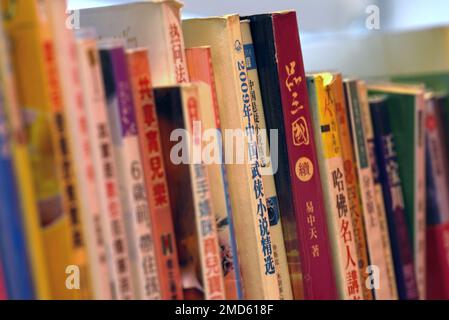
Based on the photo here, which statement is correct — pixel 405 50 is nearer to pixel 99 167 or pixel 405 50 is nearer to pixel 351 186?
pixel 351 186

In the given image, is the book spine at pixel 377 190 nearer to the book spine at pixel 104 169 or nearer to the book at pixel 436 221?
the book at pixel 436 221

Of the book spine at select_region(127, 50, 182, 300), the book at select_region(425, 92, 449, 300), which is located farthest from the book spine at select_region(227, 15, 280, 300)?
the book at select_region(425, 92, 449, 300)

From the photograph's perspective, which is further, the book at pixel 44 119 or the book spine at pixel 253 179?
the book spine at pixel 253 179

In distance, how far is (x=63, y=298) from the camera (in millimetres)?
635

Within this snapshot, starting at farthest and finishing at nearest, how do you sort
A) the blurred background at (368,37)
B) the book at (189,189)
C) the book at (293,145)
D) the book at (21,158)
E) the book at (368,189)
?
the blurred background at (368,37)
the book at (368,189)
the book at (293,145)
the book at (189,189)
the book at (21,158)

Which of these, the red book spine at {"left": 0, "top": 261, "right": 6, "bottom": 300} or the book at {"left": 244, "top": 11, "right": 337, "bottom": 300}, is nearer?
the red book spine at {"left": 0, "top": 261, "right": 6, "bottom": 300}

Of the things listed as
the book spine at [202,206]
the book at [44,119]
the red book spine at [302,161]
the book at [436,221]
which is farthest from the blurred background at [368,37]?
the book at [44,119]

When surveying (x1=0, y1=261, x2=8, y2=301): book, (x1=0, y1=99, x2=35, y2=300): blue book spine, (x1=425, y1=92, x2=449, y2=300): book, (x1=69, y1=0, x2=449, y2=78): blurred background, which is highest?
(x1=69, y1=0, x2=449, y2=78): blurred background

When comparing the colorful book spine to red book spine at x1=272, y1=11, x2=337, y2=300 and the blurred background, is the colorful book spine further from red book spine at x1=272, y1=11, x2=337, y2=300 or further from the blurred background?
the blurred background

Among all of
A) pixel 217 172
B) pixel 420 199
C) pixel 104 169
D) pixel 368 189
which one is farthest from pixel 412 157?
pixel 104 169

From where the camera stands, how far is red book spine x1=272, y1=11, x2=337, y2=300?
2.66 ft

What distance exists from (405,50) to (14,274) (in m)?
1.07

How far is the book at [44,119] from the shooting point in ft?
1.93

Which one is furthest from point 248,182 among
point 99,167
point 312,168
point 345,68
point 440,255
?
point 345,68
